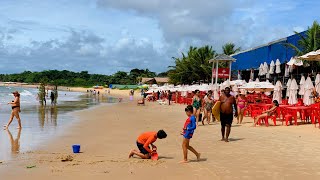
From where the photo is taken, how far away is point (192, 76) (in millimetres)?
52531

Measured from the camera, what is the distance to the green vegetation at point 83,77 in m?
127

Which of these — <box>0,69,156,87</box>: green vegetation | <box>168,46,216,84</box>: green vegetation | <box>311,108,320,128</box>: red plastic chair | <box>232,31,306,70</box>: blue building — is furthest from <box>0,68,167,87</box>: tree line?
<box>311,108,320,128</box>: red plastic chair

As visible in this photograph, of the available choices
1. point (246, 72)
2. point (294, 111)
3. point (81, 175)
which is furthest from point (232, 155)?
point (246, 72)

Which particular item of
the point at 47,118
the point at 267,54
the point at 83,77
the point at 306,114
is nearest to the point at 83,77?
the point at 83,77

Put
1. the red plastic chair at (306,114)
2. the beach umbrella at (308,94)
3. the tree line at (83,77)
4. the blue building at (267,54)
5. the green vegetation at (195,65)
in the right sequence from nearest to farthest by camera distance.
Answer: the red plastic chair at (306,114)
the beach umbrella at (308,94)
the blue building at (267,54)
the green vegetation at (195,65)
the tree line at (83,77)

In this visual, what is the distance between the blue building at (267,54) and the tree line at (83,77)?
259ft

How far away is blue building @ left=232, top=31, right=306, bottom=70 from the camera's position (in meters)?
26.7

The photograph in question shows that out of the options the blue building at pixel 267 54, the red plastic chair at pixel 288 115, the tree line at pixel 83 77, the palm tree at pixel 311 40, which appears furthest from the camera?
the tree line at pixel 83 77

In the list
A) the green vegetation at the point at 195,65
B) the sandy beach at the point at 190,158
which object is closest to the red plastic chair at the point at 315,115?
the sandy beach at the point at 190,158

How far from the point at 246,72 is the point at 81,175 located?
3157 cm

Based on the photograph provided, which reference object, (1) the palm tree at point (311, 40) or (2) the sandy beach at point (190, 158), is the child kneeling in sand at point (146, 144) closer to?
(2) the sandy beach at point (190, 158)

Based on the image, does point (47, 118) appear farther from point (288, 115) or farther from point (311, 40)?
point (311, 40)

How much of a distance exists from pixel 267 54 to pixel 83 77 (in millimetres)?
132224

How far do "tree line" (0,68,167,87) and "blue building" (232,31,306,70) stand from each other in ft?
259
